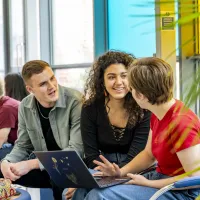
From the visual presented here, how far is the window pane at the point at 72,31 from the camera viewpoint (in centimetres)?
609

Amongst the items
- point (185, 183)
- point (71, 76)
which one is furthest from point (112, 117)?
point (71, 76)

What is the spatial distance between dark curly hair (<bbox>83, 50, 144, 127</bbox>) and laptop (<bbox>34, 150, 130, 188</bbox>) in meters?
0.52

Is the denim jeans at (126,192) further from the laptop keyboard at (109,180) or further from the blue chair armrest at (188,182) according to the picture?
the blue chair armrest at (188,182)

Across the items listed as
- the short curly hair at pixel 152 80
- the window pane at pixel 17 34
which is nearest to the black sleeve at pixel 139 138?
the short curly hair at pixel 152 80

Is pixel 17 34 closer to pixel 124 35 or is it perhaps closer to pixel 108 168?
pixel 124 35

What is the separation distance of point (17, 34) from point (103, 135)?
5.40m

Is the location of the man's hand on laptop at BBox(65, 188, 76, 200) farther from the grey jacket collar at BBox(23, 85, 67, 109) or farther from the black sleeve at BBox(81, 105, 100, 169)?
the grey jacket collar at BBox(23, 85, 67, 109)

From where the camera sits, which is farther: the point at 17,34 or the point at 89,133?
the point at 17,34

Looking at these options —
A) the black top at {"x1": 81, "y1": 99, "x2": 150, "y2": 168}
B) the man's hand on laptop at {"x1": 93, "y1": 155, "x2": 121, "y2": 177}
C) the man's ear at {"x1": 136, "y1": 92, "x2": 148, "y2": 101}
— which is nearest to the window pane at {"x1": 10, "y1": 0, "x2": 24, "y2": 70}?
the black top at {"x1": 81, "y1": 99, "x2": 150, "y2": 168}

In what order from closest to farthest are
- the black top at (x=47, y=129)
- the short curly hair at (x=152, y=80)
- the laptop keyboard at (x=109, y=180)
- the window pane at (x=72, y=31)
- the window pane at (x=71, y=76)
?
the short curly hair at (x=152, y=80)
the laptop keyboard at (x=109, y=180)
the black top at (x=47, y=129)
the window pane at (x=72, y=31)
the window pane at (x=71, y=76)

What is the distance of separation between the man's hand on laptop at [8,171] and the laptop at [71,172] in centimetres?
62

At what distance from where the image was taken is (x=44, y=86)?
3.10 m

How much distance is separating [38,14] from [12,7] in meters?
1.10

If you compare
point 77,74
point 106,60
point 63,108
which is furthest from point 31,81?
point 77,74
